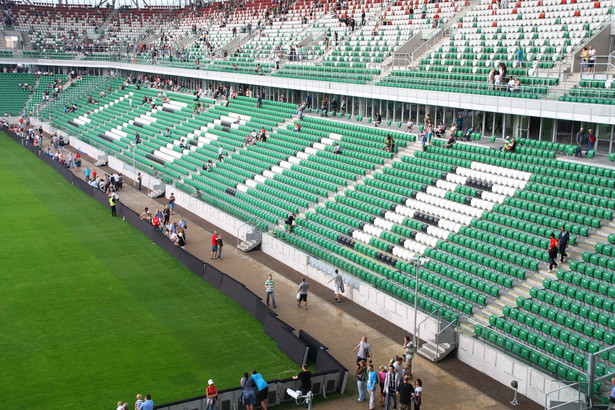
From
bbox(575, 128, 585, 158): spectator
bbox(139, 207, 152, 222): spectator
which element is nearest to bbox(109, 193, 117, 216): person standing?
bbox(139, 207, 152, 222): spectator

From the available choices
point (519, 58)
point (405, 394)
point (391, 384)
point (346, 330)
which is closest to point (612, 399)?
point (405, 394)

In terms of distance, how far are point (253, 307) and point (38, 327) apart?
23.9 feet

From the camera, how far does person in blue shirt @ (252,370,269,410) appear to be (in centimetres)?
1652

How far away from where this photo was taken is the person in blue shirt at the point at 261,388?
1652cm

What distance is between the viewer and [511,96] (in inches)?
1101

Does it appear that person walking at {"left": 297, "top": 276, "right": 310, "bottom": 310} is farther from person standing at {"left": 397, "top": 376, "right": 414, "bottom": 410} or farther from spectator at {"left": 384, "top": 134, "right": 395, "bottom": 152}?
spectator at {"left": 384, "top": 134, "right": 395, "bottom": 152}

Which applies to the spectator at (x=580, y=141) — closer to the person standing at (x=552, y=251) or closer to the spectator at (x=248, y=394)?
the person standing at (x=552, y=251)

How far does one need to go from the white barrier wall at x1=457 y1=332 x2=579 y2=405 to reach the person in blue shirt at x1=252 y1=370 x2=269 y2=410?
667 cm

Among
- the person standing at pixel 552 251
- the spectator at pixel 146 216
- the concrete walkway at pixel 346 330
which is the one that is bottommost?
the concrete walkway at pixel 346 330

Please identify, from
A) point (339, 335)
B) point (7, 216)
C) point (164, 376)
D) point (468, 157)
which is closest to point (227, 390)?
point (164, 376)

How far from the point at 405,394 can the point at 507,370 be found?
4.05m

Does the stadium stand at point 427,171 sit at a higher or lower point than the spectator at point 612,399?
higher

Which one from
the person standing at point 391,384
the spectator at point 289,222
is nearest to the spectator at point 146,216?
the spectator at point 289,222

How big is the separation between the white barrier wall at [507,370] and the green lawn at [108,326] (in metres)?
5.45
